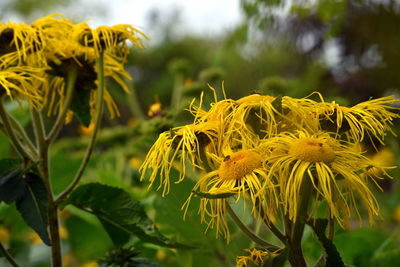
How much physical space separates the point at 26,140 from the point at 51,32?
0.16 m

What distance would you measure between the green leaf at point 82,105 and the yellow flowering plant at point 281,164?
308mm

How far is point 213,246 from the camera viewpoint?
864 millimetres

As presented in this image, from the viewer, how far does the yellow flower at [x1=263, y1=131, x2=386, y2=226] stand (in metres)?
0.54

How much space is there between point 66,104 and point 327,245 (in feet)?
1.46

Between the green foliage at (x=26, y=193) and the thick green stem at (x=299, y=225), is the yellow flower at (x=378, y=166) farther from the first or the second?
the green foliage at (x=26, y=193)

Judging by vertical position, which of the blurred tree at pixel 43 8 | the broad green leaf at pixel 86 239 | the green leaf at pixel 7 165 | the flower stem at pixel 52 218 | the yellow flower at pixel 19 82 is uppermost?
the yellow flower at pixel 19 82

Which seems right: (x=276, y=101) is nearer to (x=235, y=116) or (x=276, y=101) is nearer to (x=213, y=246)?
(x=235, y=116)

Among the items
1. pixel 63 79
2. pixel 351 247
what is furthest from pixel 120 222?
pixel 351 247

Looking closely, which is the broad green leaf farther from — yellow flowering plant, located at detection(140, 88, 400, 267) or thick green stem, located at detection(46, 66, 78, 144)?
yellow flowering plant, located at detection(140, 88, 400, 267)

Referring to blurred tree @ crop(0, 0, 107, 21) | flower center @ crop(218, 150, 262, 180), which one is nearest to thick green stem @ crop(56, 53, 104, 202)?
flower center @ crop(218, 150, 262, 180)

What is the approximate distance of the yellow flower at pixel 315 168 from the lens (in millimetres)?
541

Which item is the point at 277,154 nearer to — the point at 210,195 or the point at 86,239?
the point at 210,195

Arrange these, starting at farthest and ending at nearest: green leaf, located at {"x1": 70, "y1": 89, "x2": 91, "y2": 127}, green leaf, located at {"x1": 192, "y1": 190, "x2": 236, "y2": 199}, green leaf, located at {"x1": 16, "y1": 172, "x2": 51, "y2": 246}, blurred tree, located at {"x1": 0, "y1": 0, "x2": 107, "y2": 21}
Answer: blurred tree, located at {"x1": 0, "y1": 0, "x2": 107, "y2": 21}
green leaf, located at {"x1": 70, "y1": 89, "x2": 91, "y2": 127}
green leaf, located at {"x1": 16, "y1": 172, "x2": 51, "y2": 246}
green leaf, located at {"x1": 192, "y1": 190, "x2": 236, "y2": 199}

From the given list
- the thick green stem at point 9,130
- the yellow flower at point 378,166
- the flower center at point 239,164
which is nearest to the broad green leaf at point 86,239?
the thick green stem at point 9,130
